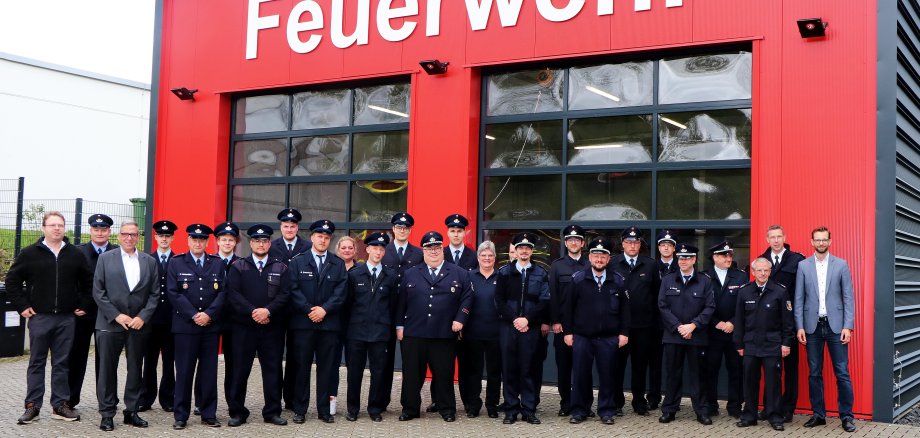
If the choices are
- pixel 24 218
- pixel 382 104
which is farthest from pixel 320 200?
pixel 24 218

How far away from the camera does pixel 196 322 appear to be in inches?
302

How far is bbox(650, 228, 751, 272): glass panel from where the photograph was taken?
9383 millimetres

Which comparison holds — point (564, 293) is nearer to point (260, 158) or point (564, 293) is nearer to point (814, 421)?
point (814, 421)

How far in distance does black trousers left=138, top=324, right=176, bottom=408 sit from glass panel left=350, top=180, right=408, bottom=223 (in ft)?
12.2

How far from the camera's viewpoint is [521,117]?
1078 centimetres

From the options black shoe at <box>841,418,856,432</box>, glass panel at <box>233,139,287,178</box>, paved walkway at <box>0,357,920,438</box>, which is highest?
A: glass panel at <box>233,139,287,178</box>

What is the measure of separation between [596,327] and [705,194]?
2369 mm

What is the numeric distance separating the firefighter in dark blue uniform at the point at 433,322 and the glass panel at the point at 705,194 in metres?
2.80

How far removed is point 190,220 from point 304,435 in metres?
6.17

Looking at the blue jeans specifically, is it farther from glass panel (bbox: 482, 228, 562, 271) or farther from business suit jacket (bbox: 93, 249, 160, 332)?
business suit jacket (bbox: 93, 249, 160, 332)

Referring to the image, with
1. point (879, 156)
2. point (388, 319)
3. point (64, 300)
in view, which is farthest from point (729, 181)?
point (64, 300)

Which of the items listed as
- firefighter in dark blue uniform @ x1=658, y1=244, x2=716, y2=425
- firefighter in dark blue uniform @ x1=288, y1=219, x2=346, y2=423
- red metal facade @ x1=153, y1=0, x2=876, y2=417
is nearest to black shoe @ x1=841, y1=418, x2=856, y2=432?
red metal facade @ x1=153, y1=0, x2=876, y2=417

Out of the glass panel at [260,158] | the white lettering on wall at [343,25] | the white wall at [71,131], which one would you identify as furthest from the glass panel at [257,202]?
the white wall at [71,131]

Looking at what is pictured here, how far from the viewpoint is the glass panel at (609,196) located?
10000 mm
